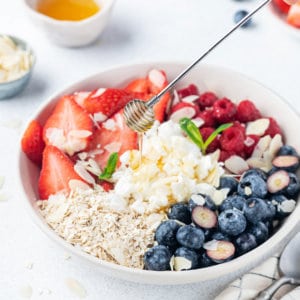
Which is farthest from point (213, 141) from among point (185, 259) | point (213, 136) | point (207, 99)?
point (185, 259)

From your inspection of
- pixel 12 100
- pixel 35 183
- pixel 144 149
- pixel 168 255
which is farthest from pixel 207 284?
pixel 12 100

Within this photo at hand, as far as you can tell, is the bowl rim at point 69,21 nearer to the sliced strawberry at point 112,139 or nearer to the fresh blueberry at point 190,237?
the sliced strawberry at point 112,139

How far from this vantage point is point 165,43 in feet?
6.28

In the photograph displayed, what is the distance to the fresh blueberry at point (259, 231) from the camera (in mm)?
1287

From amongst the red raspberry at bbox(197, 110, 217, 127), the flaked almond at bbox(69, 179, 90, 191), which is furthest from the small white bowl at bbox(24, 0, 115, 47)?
the flaked almond at bbox(69, 179, 90, 191)

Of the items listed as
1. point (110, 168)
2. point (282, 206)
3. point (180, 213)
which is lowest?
point (110, 168)

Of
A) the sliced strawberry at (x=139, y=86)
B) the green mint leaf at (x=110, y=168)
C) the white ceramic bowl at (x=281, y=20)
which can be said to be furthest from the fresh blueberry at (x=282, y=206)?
the white ceramic bowl at (x=281, y=20)

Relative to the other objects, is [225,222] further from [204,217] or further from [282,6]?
[282,6]

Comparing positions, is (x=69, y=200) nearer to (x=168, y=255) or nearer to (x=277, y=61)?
(x=168, y=255)

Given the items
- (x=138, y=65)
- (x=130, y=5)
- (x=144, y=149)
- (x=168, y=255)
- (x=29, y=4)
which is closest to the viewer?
(x=168, y=255)

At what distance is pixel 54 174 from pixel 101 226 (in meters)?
0.18

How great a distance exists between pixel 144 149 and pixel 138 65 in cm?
28

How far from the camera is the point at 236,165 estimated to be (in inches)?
57.2

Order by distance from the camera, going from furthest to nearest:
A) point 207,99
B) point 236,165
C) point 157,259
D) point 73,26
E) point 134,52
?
point 134,52, point 73,26, point 207,99, point 236,165, point 157,259
